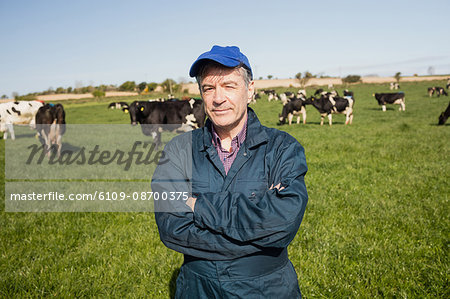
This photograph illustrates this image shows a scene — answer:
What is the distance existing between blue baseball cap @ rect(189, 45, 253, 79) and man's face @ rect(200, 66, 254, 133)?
0.28ft

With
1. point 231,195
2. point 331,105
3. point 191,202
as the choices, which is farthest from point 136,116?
point 231,195

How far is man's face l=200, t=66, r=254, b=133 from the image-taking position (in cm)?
210

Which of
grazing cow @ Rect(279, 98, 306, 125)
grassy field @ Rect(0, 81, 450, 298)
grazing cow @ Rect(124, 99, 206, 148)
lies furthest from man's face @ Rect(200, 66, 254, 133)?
grazing cow @ Rect(279, 98, 306, 125)

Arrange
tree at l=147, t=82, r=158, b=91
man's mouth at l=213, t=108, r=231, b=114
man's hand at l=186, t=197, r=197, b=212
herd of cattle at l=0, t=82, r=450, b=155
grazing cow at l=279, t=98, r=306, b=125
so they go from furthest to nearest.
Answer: tree at l=147, t=82, r=158, b=91 → grazing cow at l=279, t=98, r=306, b=125 → herd of cattle at l=0, t=82, r=450, b=155 → man's mouth at l=213, t=108, r=231, b=114 → man's hand at l=186, t=197, r=197, b=212

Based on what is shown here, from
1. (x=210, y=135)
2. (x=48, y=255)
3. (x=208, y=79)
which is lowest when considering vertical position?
(x=48, y=255)

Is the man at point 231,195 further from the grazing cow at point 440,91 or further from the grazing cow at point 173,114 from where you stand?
the grazing cow at point 440,91

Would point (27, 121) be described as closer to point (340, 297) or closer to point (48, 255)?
point (48, 255)

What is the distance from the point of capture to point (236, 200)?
1898 mm

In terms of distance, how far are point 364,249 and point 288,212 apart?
3.27m

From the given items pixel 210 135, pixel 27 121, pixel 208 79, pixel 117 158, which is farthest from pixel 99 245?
pixel 27 121

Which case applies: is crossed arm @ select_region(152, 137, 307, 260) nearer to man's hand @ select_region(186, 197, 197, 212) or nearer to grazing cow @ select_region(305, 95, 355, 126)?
man's hand @ select_region(186, 197, 197, 212)

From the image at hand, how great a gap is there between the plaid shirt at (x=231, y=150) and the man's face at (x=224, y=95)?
0.38 feet

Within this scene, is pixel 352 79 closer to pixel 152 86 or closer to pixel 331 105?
pixel 152 86

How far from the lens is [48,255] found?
176 inches
